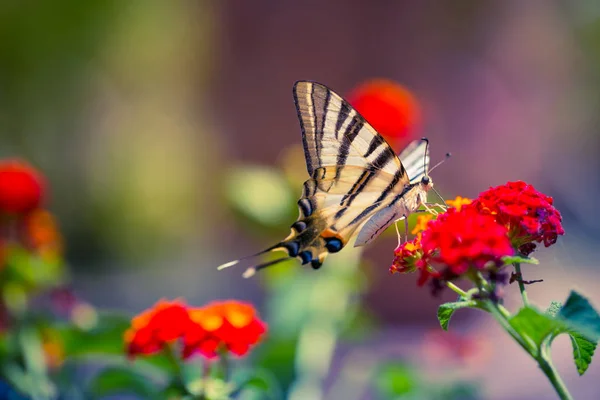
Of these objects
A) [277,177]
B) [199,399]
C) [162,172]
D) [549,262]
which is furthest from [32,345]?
[162,172]

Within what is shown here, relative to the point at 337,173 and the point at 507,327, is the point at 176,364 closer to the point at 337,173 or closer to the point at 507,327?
the point at 337,173

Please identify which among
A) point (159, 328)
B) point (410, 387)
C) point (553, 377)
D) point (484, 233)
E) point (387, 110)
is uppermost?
point (484, 233)

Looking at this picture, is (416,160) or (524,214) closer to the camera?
(524,214)

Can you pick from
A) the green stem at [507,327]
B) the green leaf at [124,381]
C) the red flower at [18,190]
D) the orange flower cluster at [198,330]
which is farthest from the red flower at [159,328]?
the red flower at [18,190]

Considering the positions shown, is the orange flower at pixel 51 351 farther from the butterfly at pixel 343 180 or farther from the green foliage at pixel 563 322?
the green foliage at pixel 563 322

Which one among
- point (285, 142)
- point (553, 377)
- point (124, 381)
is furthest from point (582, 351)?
point (285, 142)

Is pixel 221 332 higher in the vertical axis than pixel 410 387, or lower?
higher

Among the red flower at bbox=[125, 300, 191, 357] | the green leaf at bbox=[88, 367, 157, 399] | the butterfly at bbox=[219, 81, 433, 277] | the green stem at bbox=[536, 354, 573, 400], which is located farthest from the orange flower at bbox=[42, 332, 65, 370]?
the green stem at bbox=[536, 354, 573, 400]

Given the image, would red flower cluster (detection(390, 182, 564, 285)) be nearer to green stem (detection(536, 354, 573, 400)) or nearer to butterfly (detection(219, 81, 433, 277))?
green stem (detection(536, 354, 573, 400))
